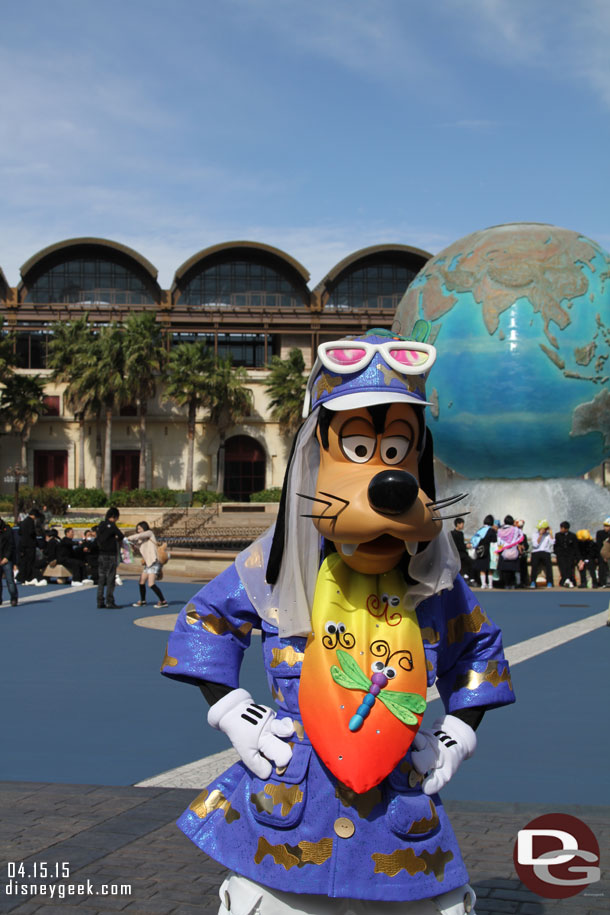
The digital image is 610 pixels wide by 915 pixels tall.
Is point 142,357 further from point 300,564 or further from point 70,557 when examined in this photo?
point 300,564

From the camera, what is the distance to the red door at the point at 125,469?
48062 mm

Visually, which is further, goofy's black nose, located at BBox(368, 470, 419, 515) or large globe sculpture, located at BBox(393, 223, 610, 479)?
large globe sculpture, located at BBox(393, 223, 610, 479)

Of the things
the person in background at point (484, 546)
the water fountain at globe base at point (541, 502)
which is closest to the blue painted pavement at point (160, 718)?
the person in background at point (484, 546)

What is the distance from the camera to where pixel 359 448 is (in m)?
2.61

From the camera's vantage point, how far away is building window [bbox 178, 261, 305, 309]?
52.1m

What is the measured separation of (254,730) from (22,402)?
1723 inches

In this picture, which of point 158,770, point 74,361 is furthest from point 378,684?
point 74,361

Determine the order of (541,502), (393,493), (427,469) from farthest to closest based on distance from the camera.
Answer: (541,502), (427,469), (393,493)

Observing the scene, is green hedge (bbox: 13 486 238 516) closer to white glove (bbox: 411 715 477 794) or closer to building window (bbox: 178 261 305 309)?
building window (bbox: 178 261 305 309)

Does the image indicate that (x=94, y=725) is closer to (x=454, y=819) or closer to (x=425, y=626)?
(x=454, y=819)

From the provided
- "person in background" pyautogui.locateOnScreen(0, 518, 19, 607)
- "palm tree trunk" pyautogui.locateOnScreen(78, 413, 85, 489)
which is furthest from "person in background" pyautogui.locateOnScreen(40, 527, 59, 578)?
"palm tree trunk" pyautogui.locateOnScreen(78, 413, 85, 489)

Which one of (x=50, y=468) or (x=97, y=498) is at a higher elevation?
(x=50, y=468)

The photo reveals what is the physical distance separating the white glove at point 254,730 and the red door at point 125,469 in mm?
46114

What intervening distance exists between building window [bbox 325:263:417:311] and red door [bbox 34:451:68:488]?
52.7ft
